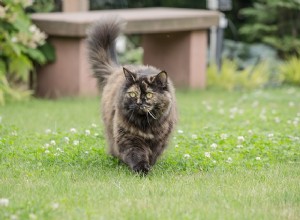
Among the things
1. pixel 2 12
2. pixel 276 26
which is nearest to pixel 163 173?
pixel 2 12

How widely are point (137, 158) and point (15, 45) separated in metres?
5.52

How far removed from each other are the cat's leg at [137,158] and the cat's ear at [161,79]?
666mm

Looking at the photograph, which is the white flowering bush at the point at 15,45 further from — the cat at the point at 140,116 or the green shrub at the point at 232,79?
the cat at the point at 140,116

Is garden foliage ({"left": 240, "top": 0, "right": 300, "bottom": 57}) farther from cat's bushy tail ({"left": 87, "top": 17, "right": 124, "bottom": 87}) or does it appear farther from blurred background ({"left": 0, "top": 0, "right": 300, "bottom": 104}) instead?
cat's bushy tail ({"left": 87, "top": 17, "right": 124, "bottom": 87})

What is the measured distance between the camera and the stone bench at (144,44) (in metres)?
12.5

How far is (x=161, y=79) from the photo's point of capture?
21.0ft

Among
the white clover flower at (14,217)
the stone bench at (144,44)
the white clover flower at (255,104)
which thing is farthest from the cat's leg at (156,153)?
the white clover flower at (255,104)

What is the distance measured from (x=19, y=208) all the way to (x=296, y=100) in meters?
8.84

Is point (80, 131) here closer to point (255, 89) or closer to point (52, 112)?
point (52, 112)

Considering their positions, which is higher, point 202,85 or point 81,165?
point 81,165

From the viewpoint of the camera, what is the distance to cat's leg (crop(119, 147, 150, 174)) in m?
6.36

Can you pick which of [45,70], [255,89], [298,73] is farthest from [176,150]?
[298,73]

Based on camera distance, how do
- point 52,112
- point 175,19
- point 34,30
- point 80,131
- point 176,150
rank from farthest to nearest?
1. point 175,19
2. point 34,30
3. point 52,112
4. point 80,131
5. point 176,150

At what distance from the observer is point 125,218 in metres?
4.72
